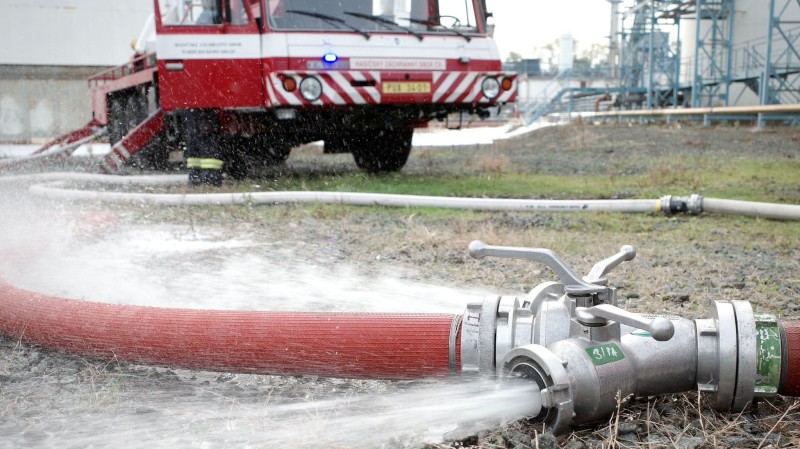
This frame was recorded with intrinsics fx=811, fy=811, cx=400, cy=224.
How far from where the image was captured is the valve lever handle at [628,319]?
4.83 feet

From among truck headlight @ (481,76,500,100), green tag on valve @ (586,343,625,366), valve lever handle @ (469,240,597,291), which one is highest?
truck headlight @ (481,76,500,100)

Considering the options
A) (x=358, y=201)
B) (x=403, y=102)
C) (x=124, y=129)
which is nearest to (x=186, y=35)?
(x=403, y=102)

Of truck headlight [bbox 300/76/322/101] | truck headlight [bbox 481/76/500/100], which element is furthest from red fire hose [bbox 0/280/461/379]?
truck headlight [bbox 481/76/500/100]

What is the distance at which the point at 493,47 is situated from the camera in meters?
7.49

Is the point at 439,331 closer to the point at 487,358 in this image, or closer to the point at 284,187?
the point at 487,358

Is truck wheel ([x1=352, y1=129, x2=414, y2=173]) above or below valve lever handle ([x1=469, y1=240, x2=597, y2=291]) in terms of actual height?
below

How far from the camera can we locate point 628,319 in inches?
60.4

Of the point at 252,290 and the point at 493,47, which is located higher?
the point at 493,47

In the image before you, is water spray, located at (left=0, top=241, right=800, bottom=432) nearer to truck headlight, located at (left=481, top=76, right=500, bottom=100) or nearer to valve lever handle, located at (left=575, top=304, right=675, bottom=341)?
valve lever handle, located at (left=575, top=304, right=675, bottom=341)

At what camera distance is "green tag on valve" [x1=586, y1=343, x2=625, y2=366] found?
1577 mm

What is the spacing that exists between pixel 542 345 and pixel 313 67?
17.8ft

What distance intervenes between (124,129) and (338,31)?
14.3 feet

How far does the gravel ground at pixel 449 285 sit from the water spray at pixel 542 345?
7 cm

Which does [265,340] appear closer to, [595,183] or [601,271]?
[601,271]
